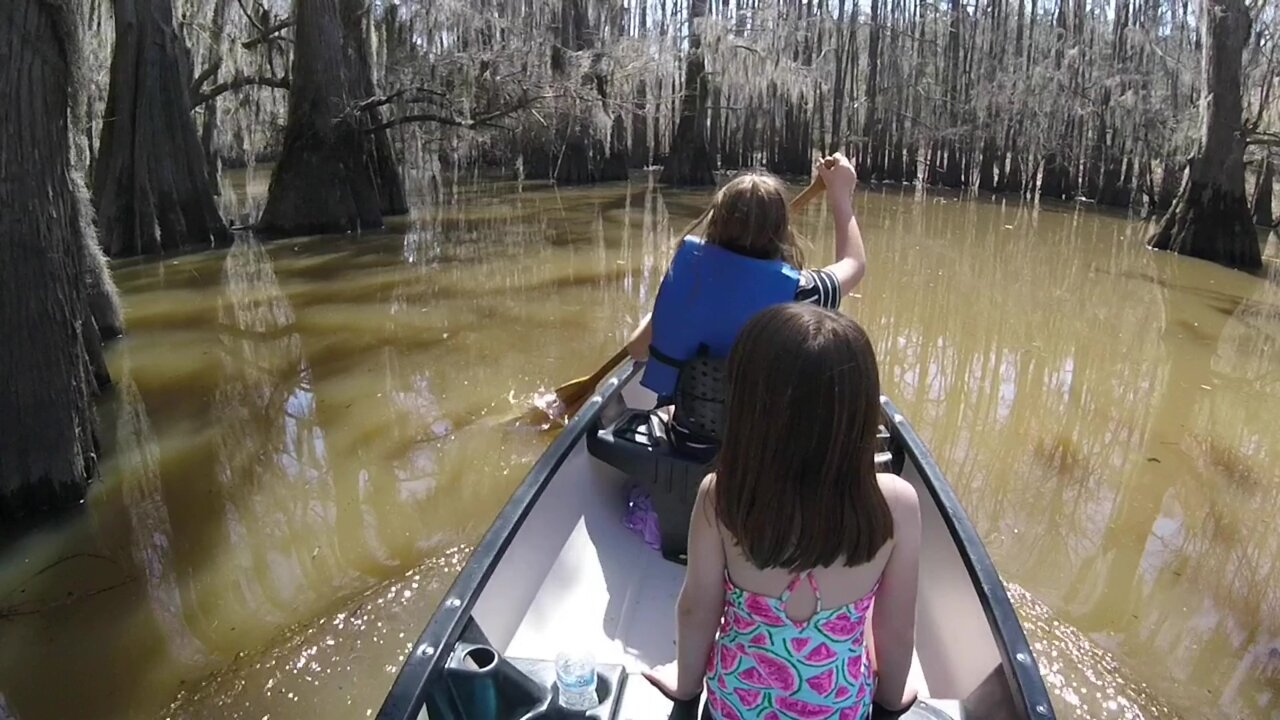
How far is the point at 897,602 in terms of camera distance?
5.32ft

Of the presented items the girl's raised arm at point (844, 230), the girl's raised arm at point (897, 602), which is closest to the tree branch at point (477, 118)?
the girl's raised arm at point (844, 230)

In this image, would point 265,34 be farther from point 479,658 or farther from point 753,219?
point 479,658

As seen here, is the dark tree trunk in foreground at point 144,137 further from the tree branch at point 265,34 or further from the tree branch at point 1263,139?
the tree branch at point 1263,139

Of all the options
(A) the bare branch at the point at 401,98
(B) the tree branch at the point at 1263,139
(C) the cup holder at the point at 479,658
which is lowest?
(C) the cup holder at the point at 479,658

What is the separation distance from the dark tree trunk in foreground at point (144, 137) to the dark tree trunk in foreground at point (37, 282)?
735 centimetres

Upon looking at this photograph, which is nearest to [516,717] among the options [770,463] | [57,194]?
[770,463]

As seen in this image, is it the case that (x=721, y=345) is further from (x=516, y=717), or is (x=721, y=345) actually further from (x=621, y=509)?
(x=516, y=717)

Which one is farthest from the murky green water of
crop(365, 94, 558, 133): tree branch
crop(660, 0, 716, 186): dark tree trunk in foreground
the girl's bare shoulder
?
crop(660, 0, 716, 186): dark tree trunk in foreground

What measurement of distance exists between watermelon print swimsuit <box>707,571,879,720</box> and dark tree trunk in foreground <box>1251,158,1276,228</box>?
17.0m

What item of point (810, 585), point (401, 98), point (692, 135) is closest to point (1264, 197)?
point (692, 135)

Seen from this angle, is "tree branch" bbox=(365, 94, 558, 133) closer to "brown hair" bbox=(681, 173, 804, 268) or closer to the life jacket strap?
the life jacket strap

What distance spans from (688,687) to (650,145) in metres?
25.4

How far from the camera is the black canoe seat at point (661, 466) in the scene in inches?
115

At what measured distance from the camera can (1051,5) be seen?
Result: 23.2 meters
